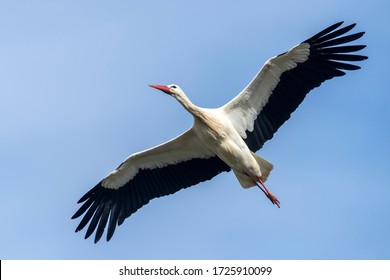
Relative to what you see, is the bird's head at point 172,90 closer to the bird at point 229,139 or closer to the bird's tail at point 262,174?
the bird at point 229,139

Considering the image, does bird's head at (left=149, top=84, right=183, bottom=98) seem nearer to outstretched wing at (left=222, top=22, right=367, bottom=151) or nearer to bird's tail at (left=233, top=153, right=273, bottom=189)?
outstretched wing at (left=222, top=22, right=367, bottom=151)

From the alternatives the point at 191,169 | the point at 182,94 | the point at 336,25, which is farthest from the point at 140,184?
the point at 336,25

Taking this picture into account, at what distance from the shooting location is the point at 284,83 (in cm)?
1479

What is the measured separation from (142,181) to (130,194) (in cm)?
26

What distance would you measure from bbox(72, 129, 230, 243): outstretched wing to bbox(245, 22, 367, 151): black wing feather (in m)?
0.90

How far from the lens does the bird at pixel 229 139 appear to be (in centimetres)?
1445

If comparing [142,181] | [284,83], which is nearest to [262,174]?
[284,83]

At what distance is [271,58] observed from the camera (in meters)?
14.7

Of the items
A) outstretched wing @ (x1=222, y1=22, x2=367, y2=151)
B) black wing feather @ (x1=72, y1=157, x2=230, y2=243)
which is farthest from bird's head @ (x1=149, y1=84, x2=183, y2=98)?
black wing feather @ (x1=72, y1=157, x2=230, y2=243)

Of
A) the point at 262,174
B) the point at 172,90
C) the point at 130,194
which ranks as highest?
the point at 172,90

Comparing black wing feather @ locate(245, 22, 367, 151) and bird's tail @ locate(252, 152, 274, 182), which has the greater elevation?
black wing feather @ locate(245, 22, 367, 151)

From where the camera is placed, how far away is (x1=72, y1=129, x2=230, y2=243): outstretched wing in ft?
50.4

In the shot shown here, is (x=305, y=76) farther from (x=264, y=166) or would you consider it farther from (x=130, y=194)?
(x=130, y=194)

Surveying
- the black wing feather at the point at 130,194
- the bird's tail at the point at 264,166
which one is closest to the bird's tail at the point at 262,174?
the bird's tail at the point at 264,166
